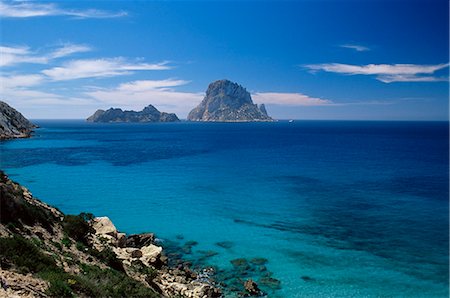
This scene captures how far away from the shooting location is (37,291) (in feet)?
41.7

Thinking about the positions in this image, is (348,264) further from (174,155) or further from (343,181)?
(174,155)

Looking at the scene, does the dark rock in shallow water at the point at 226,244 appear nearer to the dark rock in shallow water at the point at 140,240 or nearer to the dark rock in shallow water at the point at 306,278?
the dark rock in shallow water at the point at 140,240

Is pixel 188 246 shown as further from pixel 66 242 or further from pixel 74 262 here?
pixel 74 262

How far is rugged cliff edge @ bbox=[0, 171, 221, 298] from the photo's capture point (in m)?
13.8

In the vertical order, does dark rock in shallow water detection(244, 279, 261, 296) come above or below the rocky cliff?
below

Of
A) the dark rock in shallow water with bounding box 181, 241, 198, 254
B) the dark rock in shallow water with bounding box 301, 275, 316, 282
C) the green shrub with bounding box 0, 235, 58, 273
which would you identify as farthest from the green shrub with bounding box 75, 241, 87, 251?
the dark rock in shallow water with bounding box 301, 275, 316, 282

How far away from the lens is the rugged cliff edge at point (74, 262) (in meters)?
13.8

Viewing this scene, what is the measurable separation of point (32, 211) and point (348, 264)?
25498 millimetres

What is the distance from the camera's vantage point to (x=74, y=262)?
18.5 meters

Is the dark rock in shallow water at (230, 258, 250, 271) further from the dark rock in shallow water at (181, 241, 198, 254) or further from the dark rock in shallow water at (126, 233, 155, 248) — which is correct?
the dark rock in shallow water at (126, 233, 155, 248)

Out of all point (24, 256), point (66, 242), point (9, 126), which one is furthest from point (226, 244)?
point (9, 126)

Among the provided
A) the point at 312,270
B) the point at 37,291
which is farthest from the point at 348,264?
the point at 37,291

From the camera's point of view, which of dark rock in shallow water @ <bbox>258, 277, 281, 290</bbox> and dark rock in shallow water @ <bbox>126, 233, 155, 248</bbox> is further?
dark rock in shallow water @ <bbox>126, 233, 155, 248</bbox>

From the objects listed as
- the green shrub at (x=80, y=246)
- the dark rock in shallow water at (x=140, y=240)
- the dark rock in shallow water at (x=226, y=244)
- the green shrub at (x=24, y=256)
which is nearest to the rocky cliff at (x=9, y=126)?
the dark rock in shallow water at (x=140, y=240)
